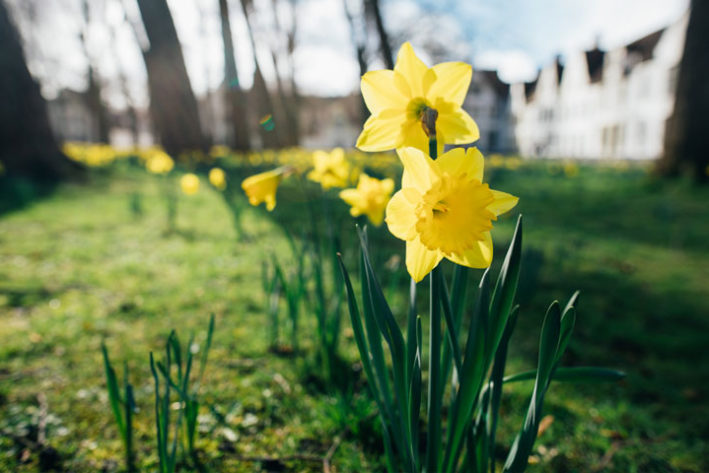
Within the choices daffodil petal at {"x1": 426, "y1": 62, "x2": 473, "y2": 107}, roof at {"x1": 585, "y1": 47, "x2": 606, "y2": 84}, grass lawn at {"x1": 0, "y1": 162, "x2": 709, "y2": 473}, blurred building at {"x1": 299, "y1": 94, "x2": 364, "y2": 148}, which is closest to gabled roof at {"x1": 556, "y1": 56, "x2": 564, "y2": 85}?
roof at {"x1": 585, "y1": 47, "x2": 606, "y2": 84}

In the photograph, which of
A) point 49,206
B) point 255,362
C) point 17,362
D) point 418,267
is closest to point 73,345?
point 17,362

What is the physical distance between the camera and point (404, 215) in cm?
80

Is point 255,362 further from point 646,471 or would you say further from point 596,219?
point 596,219

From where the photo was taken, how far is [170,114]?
28.2 ft

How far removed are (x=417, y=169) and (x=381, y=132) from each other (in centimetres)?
14

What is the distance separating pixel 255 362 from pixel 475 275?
75.6 inches

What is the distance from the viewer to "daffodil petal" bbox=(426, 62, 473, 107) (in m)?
0.85

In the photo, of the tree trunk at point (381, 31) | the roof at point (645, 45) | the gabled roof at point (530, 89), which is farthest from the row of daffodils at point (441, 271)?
the gabled roof at point (530, 89)

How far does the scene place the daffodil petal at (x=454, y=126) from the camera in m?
0.86

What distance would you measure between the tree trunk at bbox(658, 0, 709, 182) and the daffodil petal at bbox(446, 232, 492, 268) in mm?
7962

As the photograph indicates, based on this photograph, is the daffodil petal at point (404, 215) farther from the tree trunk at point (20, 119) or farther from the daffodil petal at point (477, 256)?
the tree trunk at point (20, 119)

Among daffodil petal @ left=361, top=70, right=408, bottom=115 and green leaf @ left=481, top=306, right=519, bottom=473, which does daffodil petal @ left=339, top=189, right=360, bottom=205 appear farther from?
green leaf @ left=481, top=306, right=519, bottom=473

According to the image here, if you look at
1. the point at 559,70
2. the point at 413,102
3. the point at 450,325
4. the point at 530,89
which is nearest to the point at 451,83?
the point at 413,102

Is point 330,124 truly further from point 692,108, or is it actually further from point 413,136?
point 413,136
